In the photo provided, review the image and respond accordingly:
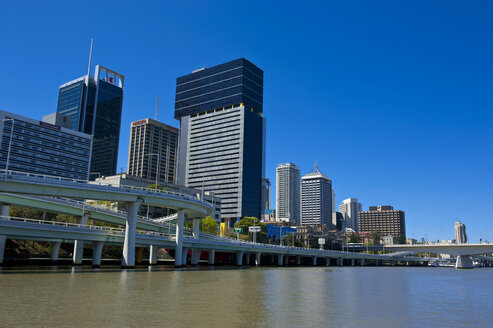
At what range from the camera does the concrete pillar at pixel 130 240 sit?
69.8 metres

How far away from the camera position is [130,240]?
233ft

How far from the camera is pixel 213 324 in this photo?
72.4 feet

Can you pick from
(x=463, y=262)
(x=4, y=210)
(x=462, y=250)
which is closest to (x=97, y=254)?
(x=4, y=210)

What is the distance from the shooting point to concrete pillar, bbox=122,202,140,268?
69.8 metres

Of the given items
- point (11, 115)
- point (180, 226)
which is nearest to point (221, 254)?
point (180, 226)

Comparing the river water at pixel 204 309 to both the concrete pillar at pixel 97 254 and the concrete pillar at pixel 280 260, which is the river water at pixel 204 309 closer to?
the concrete pillar at pixel 97 254

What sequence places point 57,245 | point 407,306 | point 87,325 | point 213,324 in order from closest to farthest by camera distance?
point 87,325
point 213,324
point 407,306
point 57,245

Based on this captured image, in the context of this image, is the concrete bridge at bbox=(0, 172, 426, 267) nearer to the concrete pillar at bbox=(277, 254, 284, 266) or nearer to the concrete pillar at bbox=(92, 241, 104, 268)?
the concrete pillar at bbox=(92, 241, 104, 268)

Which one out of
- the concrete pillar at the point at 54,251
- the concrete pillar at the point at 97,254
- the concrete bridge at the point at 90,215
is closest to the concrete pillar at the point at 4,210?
the concrete bridge at the point at 90,215

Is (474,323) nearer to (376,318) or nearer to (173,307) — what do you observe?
(376,318)

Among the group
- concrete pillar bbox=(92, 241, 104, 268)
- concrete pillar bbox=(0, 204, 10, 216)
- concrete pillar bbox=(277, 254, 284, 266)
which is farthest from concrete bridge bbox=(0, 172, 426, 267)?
concrete pillar bbox=(277, 254, 284, 266)

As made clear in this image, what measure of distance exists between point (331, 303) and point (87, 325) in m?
19.8

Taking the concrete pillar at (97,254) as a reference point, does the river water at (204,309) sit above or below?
below

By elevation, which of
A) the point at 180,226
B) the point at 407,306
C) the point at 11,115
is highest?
the point at 11,115
